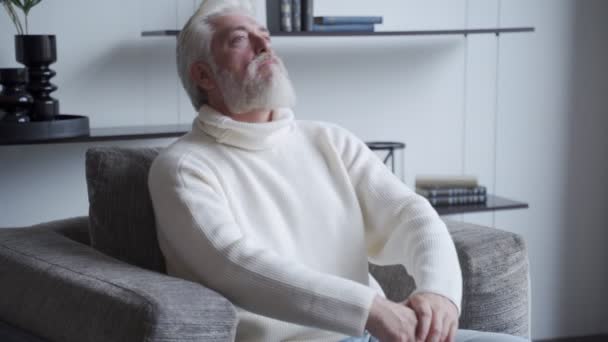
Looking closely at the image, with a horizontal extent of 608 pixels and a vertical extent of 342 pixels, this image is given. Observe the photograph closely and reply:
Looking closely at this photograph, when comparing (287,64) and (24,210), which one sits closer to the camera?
(24,210)

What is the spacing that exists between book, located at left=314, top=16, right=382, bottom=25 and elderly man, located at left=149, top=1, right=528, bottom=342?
0.74m

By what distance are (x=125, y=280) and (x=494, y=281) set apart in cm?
81

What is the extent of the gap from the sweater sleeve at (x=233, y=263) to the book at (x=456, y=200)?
4.11 feet

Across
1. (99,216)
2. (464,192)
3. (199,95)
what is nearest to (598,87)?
(464,192)

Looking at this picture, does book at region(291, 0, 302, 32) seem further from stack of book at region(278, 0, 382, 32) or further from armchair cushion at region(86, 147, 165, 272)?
armchair cushion at region(86, 147, 165, 272)

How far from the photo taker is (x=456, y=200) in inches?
114

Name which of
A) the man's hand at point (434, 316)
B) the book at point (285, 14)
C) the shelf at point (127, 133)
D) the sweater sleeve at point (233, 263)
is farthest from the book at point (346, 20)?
the man's hand at point (434, 316)

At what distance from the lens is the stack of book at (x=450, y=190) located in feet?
9.41

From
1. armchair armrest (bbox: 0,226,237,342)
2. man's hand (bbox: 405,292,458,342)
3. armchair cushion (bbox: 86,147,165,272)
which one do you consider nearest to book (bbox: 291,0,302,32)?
armchair cushion (bbox: 86,147,165,272)

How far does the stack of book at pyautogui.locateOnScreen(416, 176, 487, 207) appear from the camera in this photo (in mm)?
2867

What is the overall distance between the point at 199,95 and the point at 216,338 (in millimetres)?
704

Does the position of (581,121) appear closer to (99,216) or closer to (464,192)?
(464,192)

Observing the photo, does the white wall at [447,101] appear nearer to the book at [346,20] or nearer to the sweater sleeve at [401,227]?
the book at [346,20]

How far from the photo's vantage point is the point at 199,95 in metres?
1.96
